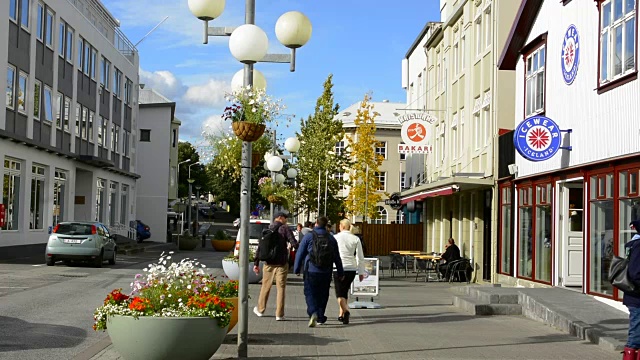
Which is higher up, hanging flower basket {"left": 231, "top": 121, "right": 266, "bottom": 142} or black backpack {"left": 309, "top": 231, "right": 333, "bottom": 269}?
hanging flower basket {"left": 231, "top": 121, "right": 266, "bottom": 142}

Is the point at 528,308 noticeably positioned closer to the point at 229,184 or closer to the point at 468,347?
the point at 468,347

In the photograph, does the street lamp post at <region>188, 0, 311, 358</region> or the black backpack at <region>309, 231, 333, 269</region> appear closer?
the street lamp post at <region>188, 0, 311, 358</region>

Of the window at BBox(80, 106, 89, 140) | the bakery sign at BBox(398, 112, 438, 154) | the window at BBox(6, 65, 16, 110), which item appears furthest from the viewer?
the window at BBox(80, 106, 89, 140)

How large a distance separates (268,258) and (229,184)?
270 feet

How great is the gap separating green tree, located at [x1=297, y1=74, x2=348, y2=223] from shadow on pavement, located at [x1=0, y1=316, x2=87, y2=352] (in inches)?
1672

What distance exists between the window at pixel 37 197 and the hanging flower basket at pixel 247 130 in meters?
29.2

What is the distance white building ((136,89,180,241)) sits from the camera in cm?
7069

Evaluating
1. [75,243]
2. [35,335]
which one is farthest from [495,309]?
[75,243]

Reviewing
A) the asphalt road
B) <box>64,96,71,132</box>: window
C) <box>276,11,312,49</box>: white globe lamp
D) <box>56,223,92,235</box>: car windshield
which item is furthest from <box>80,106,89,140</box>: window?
<box>276,11,312,49</box>: white globe lamp

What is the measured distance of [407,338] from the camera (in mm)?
13695

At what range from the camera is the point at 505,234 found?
25281 mm

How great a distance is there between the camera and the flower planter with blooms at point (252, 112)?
36.3ft

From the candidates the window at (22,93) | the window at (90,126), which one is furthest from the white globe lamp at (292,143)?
the window at (90,126)

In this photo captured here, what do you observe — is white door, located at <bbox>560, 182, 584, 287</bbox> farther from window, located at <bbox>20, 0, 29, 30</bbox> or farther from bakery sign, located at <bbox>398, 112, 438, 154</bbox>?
window, located at <bbox>20, 0, 29, 30</bbox>
